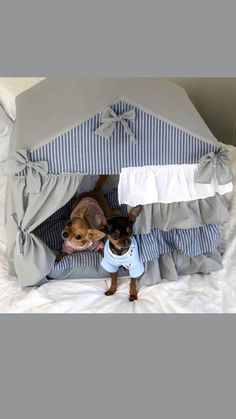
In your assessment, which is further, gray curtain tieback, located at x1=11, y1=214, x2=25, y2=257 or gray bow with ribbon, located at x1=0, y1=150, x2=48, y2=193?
gray curtain tieback, located at x1=11, y1=214, x2=25, y2=257

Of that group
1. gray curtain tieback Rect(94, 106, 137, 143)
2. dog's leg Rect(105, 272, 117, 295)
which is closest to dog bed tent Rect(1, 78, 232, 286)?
gray curtain tieback Rect(94, 106, 137, 143)

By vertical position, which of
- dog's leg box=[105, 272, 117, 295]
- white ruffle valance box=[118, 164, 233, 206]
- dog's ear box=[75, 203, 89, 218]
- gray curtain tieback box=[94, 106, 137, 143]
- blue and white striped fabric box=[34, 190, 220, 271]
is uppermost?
gray curtain tieback box=[94, 106, 137, 143]

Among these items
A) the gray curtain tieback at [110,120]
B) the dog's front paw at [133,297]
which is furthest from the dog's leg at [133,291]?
the gray curtain tieback at [110,120]

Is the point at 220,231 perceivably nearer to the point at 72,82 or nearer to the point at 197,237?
the point at 197,237

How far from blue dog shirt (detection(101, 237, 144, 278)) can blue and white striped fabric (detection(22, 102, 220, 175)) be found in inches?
13.2

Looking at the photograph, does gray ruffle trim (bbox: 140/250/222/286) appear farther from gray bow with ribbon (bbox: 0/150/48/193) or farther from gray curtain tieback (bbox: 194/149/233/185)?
gray bow with ribbon (bbox: 0/150/48/193)

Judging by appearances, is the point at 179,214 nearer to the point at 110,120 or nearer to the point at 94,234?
the point at 94,234

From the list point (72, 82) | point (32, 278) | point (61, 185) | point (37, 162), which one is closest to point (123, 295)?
point (32, 278)

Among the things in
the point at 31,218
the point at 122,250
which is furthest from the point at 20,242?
the point at 122,250

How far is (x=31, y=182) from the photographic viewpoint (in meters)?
1.66

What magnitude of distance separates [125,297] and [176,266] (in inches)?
11.2

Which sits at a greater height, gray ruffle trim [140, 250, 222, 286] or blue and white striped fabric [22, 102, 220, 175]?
blue and white striped fabric [22, 102, 220, 175]

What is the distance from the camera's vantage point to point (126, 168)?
5.60 feet

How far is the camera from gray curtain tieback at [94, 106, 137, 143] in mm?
1605
